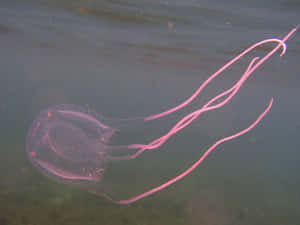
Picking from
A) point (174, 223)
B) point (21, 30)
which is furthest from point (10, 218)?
point (21, 30)

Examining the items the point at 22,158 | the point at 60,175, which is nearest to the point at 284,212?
the point at 60,175

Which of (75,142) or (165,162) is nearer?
(75,142)

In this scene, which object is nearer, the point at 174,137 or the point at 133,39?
the point at 133,39

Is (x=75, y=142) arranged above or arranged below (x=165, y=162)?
above

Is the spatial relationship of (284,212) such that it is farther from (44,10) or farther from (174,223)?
(44,10)

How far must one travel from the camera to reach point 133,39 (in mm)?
13016

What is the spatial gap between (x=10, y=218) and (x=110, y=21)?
319 inches

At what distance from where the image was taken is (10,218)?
4.57 metres

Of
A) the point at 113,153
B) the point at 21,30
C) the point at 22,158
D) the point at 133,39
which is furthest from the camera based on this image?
the point at 21,30

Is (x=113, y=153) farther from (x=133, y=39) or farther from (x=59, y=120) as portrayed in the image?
(x=133, y=39)

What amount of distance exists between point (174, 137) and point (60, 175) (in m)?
13.6

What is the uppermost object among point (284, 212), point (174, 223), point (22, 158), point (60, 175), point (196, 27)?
point (196, 27)

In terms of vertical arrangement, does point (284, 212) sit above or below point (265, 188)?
above

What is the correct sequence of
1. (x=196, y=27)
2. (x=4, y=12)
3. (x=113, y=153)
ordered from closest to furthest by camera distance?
(x=113, y=153), (x=196, y=27), (x=4, y=12)
